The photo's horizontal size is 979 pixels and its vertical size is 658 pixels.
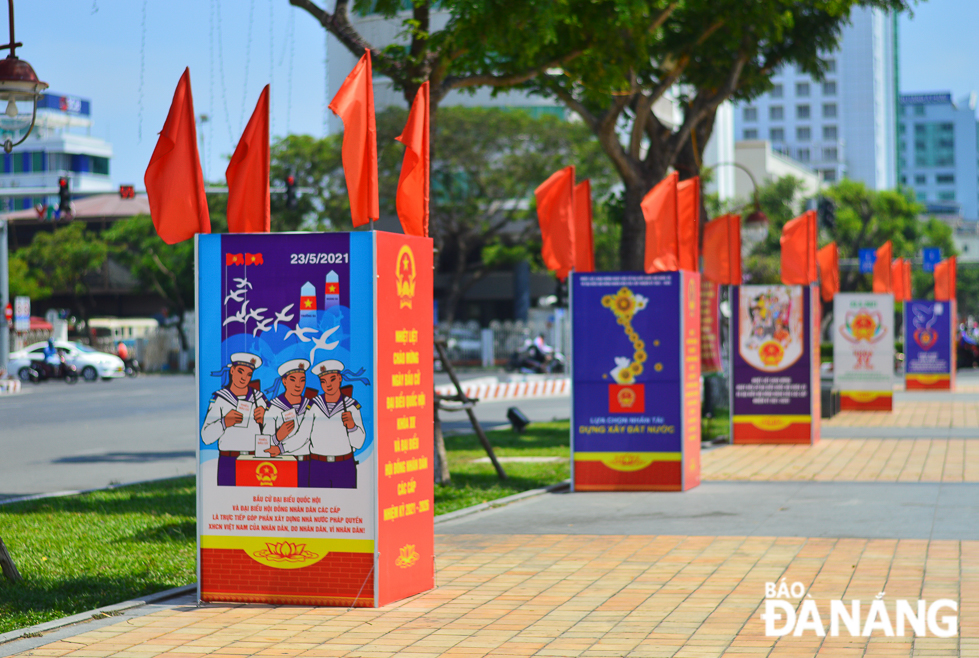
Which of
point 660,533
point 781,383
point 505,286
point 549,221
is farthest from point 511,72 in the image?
point 505,286

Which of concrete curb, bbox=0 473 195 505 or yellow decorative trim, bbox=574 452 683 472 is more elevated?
yellow decorative trim, bbox=574 452 683 472

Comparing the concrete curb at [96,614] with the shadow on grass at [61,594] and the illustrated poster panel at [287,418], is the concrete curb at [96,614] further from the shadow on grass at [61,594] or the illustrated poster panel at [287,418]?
the illustrated poster panel at [287,418]

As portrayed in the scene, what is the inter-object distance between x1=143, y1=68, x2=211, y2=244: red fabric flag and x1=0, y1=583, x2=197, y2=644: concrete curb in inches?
85.3

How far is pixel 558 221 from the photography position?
11875 millimetres

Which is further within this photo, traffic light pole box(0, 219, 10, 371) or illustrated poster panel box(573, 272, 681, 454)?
traffic light pole box(0, 219, 10, 371)

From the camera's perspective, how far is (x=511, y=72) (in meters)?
14.4

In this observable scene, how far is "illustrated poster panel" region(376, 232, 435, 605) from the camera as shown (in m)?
6.69

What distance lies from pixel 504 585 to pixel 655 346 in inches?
189

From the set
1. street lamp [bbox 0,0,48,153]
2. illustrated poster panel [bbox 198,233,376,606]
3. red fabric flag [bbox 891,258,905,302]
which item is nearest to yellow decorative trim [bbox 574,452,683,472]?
illustrated poster panel [bbox 198,233,376,606]

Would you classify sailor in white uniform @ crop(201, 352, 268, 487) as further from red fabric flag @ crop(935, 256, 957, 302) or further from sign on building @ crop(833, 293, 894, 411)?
red fabric flag @ crop(935, 256, 957, 302)

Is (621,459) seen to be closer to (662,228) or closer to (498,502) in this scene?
(498,502)

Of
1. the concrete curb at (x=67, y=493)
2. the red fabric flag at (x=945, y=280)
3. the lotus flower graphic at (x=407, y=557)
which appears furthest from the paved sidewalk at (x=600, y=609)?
the red fabric flag at (x=945, y=280)

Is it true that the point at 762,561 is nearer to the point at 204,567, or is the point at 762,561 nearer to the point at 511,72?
the point at 204,567

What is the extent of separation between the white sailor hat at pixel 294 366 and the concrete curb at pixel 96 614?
1.65 m
